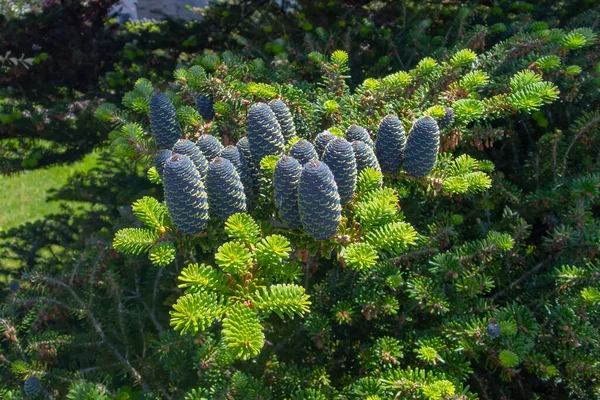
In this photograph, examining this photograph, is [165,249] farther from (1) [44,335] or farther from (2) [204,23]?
(2) [204,23]

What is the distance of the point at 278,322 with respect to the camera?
6.29ft

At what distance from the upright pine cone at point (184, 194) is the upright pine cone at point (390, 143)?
49 cm

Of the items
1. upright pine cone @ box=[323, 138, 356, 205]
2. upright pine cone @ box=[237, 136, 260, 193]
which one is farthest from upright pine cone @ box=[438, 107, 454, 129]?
upright pine cone @ box=[237, 136, 260, 193]

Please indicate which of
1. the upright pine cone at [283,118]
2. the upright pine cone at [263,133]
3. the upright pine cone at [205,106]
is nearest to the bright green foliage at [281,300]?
the upright pine cone at [263,133]

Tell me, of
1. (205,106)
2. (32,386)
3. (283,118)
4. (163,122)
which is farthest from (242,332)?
(32,386)

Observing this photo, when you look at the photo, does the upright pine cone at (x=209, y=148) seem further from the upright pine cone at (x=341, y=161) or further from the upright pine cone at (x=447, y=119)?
the upright pine cone at (x=447, y=119)

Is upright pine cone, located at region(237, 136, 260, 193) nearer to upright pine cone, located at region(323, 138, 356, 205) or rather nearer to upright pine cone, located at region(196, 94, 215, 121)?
upright pine cone, located at region(323, 138, 356, 205)

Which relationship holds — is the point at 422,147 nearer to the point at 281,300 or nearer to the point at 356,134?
the point at 356,134

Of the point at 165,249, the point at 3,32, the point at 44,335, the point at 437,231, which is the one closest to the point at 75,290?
the point at 44,335

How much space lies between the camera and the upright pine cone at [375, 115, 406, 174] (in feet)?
4.26

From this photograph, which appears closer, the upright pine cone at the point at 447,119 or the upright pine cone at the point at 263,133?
the upright pine cone at the point at 263,133

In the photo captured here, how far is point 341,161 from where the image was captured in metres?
1.11

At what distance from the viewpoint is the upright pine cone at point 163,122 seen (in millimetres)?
1446

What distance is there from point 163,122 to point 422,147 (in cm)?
73
